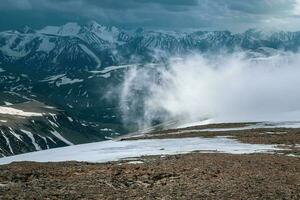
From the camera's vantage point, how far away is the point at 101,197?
25781 mm

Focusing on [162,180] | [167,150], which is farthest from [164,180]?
[167,150]

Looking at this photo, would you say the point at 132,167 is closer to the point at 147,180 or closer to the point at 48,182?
the point at 147,180

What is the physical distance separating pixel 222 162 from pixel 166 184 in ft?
29.0

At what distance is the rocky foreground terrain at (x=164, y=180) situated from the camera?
26672 millimetres

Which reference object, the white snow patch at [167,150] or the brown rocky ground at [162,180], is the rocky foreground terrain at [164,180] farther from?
→ the white snow patch at [167,150]

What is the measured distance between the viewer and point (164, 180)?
3020 centimetres

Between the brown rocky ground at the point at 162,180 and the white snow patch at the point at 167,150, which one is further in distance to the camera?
the white snow patch at the point at 167,150

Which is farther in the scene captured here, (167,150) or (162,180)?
(167,150)

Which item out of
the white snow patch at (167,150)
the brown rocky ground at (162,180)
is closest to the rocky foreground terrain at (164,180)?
the brown rocky ground at (162,180)

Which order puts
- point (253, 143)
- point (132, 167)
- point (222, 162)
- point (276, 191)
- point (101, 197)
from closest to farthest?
1. point (101, 197)
2. point (276, 191)
3. point (132, 167)
4. point (222, 162)
5. point (253, 143)

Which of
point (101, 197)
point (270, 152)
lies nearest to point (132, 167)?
point (101, 197)

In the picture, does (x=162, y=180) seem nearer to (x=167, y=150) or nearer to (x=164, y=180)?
(x=164, y=180)

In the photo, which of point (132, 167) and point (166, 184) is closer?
point (166, 184)

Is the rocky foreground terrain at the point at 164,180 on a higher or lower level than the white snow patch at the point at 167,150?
higher
